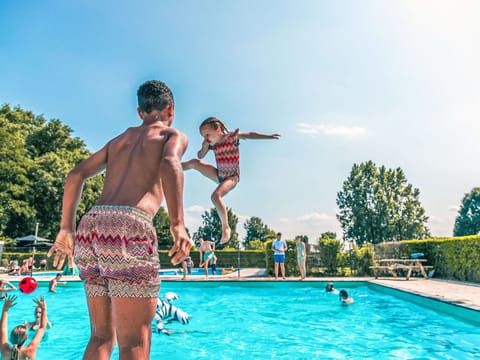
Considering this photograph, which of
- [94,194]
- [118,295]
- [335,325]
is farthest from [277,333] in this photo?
[94,194]

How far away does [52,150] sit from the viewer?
3491cm

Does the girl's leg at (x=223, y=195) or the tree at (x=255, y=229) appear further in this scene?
the tree at (x=255, y=229)

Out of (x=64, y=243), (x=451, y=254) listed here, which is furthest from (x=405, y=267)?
(x=64, y=243)

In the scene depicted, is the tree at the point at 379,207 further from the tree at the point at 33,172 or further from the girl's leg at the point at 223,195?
the girl's leg at the point at 223,195

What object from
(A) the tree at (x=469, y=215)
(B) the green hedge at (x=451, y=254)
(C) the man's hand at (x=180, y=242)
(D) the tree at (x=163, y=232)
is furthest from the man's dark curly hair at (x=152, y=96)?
(A) the tree at (x=469, y=215)

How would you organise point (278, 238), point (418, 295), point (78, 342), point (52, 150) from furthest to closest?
point (52, 150) → point (278, 238) → point (418, 295) → point (78, 342)

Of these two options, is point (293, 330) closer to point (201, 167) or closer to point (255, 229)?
point (201, 167)

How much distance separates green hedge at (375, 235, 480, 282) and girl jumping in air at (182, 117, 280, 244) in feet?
39.7

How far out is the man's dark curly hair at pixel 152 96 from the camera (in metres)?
2.12

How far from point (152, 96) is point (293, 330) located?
635cm

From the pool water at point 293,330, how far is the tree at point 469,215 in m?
60.4

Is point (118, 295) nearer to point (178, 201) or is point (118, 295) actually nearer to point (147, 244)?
point (147, 244)

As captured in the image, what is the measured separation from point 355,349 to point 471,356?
163cm

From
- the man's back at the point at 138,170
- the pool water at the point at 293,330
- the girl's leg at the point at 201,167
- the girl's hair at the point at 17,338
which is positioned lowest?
the pool water at the point at 293,330
